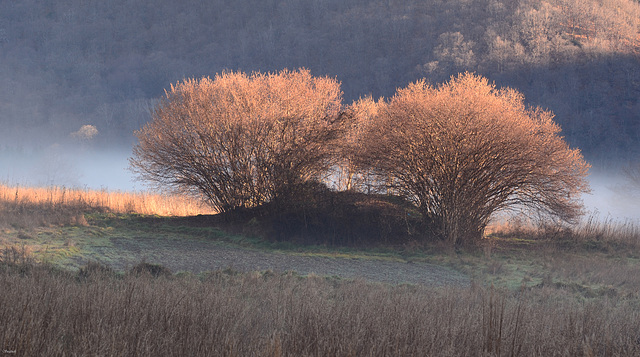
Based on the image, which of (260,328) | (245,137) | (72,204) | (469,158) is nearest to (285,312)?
(260,328)

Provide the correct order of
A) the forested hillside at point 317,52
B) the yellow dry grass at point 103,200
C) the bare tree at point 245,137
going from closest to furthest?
the bare tree at point 245,137 → the yellow dry grass at point 103,200 → the forested hillside at point 317,52

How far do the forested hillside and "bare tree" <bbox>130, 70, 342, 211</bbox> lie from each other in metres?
50.5

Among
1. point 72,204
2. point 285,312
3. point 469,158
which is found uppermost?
point 469,158

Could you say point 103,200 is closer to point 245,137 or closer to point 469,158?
point 245,137

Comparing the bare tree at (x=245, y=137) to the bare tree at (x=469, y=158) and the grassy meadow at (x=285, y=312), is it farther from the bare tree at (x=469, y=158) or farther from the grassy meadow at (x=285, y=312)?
the grassy meadow at (x=285, y=312)

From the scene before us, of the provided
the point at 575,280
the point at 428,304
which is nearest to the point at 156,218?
the point at 575,280

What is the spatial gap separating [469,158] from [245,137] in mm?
7533

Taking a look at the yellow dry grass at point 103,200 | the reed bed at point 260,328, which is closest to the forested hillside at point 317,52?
the yellow dry grass at point 103,200

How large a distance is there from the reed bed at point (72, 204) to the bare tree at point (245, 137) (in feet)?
9.19

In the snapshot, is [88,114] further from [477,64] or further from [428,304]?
[428,304]

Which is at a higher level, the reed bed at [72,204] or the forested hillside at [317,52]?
the forested hillside at [317,52]

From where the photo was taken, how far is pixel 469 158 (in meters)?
16.8

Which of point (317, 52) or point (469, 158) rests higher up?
point (317, 52)

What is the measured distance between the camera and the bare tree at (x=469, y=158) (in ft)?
54.2
